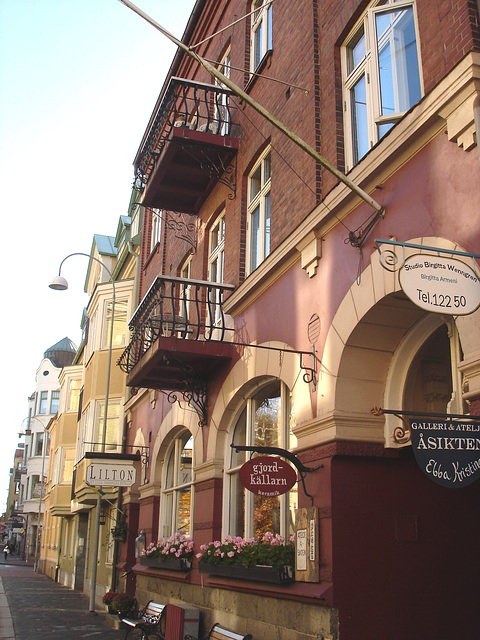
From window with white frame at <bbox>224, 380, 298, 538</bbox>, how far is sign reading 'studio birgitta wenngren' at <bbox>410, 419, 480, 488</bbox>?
3.83 metres

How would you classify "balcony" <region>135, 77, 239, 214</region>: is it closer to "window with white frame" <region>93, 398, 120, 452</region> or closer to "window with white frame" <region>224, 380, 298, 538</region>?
"window with white frame" <region>224, 380, 298, 538</region>

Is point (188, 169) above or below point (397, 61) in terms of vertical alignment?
above

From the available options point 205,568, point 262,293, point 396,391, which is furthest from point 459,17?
point 205,568

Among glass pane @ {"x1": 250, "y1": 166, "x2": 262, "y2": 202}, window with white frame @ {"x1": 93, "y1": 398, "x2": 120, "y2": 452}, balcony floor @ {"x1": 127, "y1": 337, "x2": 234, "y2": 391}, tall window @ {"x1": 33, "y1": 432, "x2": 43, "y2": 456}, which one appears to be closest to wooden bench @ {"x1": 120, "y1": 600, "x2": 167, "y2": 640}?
balcony floor @ {"x1": 127, "y1": 337, "x2": 234, "y2": 391}

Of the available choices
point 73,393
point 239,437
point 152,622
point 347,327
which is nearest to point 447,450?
point 347,327

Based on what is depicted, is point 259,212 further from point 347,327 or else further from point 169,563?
point 169,563

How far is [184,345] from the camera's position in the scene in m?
11.1

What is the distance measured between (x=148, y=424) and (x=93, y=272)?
51.1 feet

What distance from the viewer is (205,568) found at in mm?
9953

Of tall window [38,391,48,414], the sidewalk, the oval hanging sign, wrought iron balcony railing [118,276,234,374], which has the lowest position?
the sidewalk

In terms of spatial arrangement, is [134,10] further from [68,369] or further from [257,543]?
[68,369]

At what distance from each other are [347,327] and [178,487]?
292 inches

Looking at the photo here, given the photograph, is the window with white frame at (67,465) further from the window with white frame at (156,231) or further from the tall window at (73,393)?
the window with white frame at (156,231)

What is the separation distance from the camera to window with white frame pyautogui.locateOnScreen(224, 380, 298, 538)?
362 inches
